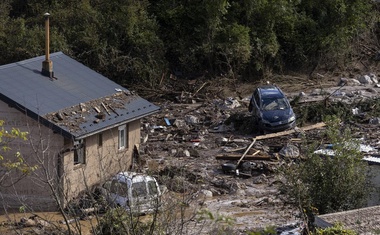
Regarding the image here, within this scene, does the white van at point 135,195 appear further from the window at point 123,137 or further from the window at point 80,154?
the window at point 123,137

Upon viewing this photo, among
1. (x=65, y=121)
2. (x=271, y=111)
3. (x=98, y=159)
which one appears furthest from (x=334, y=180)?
(x=271, y=111)

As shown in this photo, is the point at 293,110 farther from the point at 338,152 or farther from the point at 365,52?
the point at 338,152

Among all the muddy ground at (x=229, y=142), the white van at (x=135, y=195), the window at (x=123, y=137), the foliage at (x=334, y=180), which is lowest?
the muddy ground at (x=229, y=142)

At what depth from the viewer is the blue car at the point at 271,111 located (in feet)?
101

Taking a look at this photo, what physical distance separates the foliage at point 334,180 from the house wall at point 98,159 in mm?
4970

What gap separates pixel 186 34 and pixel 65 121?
60.7 ft

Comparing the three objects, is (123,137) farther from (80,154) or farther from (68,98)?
(80,154)

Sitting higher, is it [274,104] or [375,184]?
[375,184]

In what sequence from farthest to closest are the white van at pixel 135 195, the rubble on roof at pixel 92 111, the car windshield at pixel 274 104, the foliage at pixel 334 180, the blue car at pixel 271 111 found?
the car windshield at pixel 274 104 < the blue car at pixel 271 111 < the rubble on roof at pixel 92 111 < the foliage at pixel 334 180 < the white van at pixel 135 195

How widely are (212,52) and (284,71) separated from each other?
377 cm

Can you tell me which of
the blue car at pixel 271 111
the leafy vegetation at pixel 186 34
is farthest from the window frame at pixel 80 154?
the leafy vegetation at pixel 186 34

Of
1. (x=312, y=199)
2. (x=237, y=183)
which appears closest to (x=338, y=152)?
(x=312, y=199)

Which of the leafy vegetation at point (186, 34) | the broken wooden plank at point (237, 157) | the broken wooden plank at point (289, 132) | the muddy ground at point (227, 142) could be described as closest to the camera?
the muddy ground at point (227, 142)

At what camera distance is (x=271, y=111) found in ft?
103
